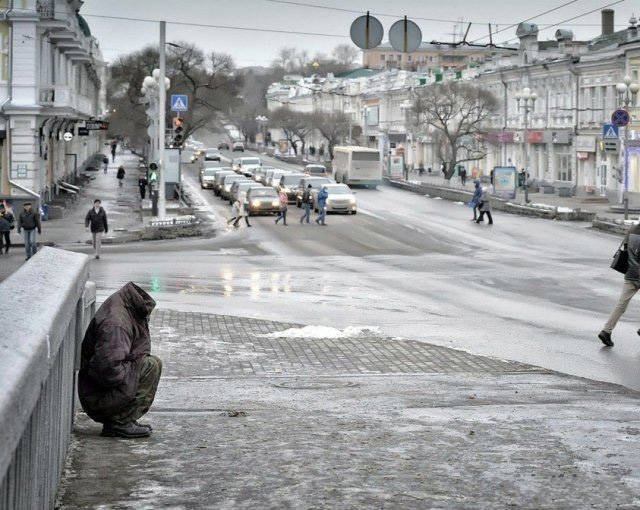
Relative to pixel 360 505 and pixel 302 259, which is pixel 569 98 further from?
pixel 360 505

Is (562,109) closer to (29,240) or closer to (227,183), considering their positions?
(227,183)

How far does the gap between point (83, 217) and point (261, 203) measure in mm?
7315

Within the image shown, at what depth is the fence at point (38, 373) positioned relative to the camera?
4074 mm

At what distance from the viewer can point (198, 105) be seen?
327ft

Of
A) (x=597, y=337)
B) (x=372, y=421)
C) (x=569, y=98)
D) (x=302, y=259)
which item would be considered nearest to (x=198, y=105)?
(x=569, y=98)

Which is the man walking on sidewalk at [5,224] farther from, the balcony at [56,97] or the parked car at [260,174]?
the parked car at [260,174]

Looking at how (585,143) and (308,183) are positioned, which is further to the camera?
(585,143)

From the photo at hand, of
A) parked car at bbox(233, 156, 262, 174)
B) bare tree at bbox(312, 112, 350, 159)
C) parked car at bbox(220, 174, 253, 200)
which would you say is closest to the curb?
parked car at bbox(220, 174, 253, 200)

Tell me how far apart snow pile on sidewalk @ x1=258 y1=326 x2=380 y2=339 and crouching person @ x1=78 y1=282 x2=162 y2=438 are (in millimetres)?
8109

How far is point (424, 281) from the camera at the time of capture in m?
26.4

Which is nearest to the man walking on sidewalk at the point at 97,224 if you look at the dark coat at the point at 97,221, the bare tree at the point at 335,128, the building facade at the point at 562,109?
the dark coat at the point at 97,221

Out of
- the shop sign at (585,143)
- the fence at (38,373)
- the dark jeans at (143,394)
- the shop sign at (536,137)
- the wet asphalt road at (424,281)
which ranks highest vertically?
the shop sign at (536,137)

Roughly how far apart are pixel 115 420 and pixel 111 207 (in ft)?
161

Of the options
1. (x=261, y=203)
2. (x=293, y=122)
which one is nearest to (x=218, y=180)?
(x=261, y=203)
